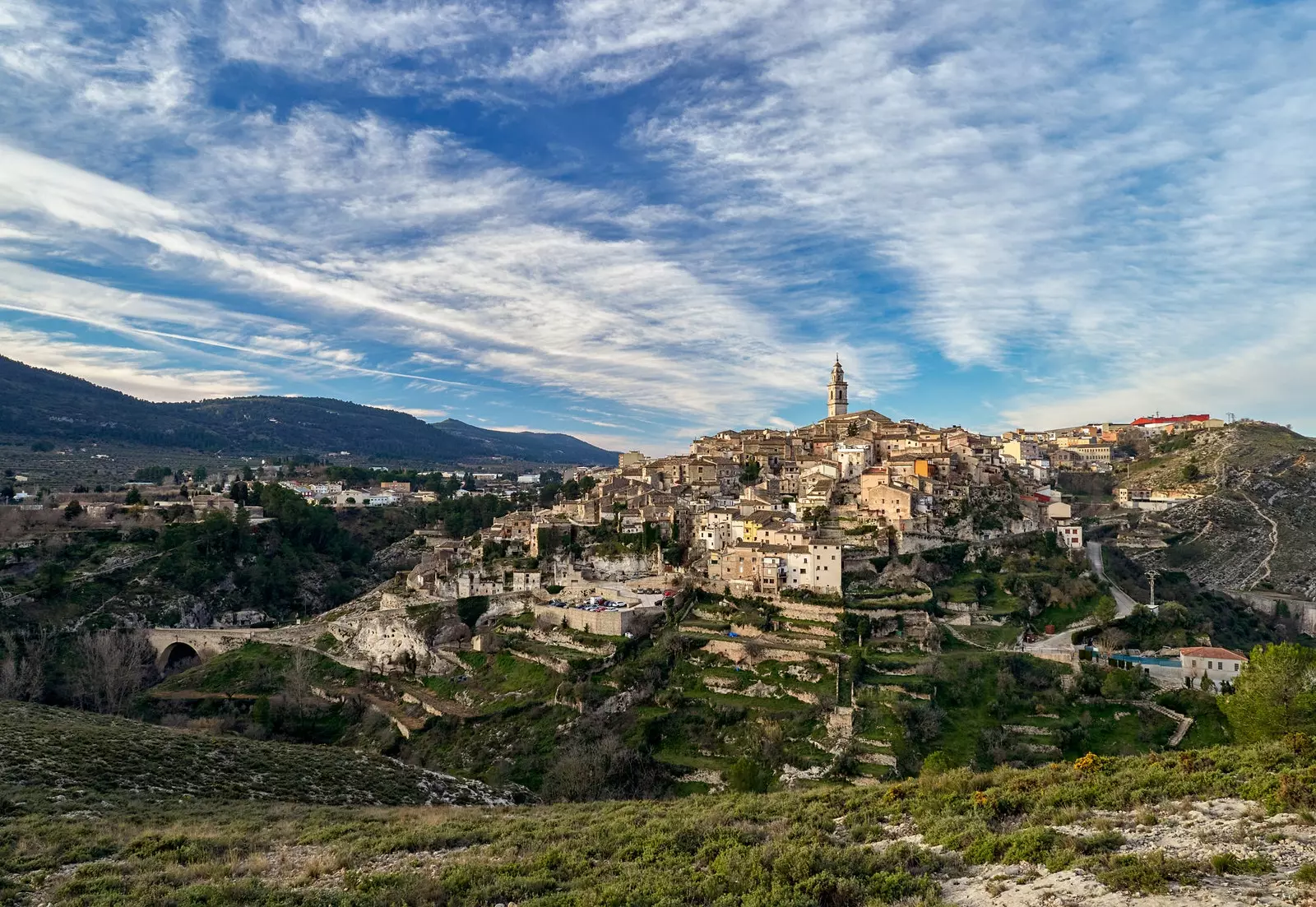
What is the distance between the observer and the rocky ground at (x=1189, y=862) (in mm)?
6977

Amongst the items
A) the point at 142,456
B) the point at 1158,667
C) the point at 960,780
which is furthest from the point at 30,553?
the point at 142,456

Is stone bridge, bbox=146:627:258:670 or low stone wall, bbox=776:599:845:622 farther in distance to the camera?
stone bridge, bbox=146:627:258:670

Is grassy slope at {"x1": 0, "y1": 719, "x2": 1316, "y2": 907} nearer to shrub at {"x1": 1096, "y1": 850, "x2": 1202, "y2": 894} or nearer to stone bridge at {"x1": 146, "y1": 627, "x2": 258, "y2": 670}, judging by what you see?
shrub at {"x1": 1096, "y1": 850, "x2": 1202, "y2": 894}

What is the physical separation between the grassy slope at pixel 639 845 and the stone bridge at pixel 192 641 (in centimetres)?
3704

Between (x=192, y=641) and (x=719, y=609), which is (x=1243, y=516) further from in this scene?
(x=192, y=641)

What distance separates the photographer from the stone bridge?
46.8 m

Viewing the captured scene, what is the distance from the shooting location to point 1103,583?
4247 cm

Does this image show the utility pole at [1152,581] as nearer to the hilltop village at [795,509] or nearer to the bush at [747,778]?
the hilltop village at [795,509]

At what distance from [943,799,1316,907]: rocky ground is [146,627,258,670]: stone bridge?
168 feet

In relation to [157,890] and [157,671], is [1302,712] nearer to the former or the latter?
[157,890]

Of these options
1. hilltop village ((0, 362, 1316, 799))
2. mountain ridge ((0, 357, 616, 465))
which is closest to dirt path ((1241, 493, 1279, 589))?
hilltop village ((0, 362, 1316, 799))

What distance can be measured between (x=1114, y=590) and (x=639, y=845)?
45721 mm

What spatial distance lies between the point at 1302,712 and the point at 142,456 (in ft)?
519

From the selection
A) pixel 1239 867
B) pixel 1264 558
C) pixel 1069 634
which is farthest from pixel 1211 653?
pixel 1264 558
